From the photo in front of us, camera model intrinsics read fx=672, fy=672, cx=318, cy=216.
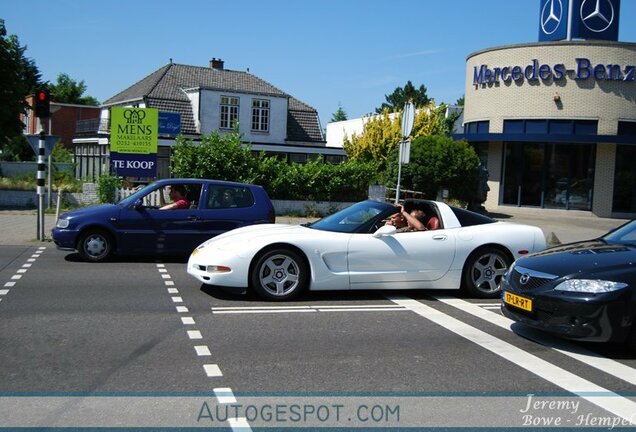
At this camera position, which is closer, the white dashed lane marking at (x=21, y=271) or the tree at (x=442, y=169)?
the white dashed lane marking at (x=21, y=271)

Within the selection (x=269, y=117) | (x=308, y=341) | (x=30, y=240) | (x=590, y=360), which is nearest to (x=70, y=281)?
(x=308, y=341)

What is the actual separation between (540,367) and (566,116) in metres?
22.9

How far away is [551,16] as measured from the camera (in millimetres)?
28250

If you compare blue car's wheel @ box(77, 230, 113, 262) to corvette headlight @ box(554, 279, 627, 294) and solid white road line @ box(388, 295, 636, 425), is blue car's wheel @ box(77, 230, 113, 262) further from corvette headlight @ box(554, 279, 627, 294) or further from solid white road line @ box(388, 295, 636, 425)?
corvette headlight @ box(554, 279, 627, 294)

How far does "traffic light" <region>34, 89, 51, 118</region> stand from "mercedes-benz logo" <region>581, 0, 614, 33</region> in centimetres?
2151

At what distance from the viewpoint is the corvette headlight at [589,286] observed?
6.06 meters

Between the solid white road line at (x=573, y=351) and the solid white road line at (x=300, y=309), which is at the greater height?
the solid white road line at (x=573, y=351)

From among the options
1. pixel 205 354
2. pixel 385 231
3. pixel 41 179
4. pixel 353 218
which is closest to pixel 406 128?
pixel 353 218

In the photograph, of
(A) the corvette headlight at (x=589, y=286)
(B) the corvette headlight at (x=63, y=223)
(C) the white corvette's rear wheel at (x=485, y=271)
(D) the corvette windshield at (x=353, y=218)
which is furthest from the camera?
(B) the corvette headlight at (x=63, y=223)

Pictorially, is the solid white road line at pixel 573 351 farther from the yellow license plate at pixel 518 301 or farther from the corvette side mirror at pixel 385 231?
the corvette side mirror at pixel 385 231

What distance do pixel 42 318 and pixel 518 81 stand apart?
79.1 ft

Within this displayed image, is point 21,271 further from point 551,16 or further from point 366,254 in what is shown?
point 551,16

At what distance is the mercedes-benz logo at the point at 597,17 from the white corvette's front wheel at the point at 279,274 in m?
23.5

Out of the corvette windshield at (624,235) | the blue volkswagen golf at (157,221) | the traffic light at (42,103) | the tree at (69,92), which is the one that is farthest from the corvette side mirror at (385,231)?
the tree at (69,92)
